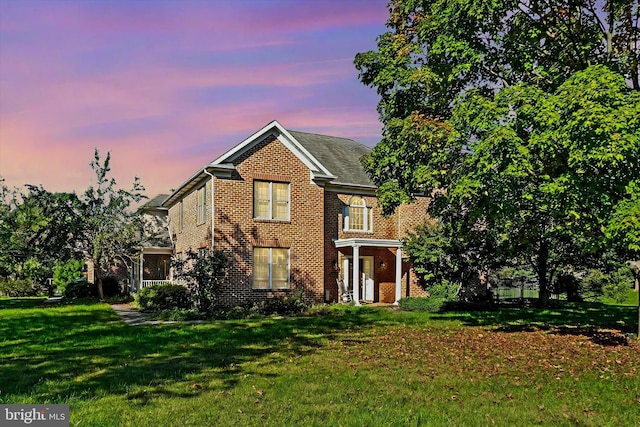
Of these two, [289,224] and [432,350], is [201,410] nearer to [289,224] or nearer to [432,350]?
[432,350]

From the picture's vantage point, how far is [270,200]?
74.2ft

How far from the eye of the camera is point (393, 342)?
528 inches

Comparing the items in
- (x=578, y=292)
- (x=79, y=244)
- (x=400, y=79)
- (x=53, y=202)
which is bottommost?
(x=578, y=292)

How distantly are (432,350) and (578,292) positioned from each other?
2306 centimetres

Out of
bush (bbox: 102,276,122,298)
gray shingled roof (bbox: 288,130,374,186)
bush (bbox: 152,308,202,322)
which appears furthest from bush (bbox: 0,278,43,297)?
bush (bbox: 152,308,202,322)

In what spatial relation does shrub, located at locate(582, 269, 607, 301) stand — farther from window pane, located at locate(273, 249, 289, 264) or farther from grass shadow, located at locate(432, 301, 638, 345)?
window pane, located at locate(273, 249, 289, 264)

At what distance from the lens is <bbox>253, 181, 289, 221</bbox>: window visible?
883 inches

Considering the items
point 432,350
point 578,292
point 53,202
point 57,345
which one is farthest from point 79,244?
point 578,292

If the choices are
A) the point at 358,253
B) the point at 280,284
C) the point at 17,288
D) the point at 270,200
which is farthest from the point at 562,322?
the point at 17,288

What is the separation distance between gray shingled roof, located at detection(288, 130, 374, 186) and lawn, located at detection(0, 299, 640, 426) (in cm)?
1035

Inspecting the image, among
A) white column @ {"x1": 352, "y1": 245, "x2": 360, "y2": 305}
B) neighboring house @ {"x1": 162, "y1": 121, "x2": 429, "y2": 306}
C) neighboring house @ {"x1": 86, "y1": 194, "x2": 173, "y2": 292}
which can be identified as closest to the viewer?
neighboring house @ {"x1": 162, "y1": 121, "x2": 429, "y2": 306}

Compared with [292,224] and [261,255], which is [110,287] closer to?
[261,255]

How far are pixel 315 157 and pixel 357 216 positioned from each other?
3634 millimetres

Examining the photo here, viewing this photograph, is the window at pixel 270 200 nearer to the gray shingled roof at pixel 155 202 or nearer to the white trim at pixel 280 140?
the white trim at pixel 280 140
